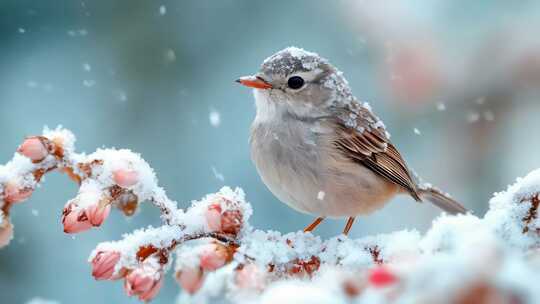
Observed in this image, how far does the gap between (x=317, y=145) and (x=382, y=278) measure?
7.71 ft

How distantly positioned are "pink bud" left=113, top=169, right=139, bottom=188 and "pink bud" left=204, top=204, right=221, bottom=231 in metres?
0.21

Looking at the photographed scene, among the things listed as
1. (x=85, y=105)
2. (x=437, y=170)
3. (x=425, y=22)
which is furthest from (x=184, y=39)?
(x=437, y=170)

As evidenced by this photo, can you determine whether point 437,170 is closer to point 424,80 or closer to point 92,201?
point 424,80

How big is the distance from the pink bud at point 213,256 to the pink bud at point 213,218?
157 millimetres

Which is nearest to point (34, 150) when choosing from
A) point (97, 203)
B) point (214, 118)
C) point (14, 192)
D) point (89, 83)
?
point (14, 192)

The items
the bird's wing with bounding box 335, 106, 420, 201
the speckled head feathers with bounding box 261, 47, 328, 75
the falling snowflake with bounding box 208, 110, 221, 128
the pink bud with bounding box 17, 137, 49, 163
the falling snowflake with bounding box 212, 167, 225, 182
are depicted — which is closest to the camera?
the pink bud with bounding box 17, 137, 49, 163

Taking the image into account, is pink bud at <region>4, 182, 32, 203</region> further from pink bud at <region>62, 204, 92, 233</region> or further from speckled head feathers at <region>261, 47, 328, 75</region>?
speckled head feathers at <region>261, 47, 328, 75</region>

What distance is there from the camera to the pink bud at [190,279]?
148cm

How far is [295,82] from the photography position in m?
3.35

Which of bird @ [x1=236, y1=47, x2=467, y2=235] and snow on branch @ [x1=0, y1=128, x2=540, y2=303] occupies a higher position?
bird @ [x1=236, y1=47, x2=467, y2=235]

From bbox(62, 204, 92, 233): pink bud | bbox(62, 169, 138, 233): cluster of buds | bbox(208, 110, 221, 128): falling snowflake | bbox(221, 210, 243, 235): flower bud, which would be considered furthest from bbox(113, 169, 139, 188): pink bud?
bbox(208, 110, 221, 128): falling snowflake

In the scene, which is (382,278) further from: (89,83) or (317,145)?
(89,83)

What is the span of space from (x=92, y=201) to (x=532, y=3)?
12.0ft

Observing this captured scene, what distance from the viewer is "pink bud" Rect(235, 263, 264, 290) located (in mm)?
1393
